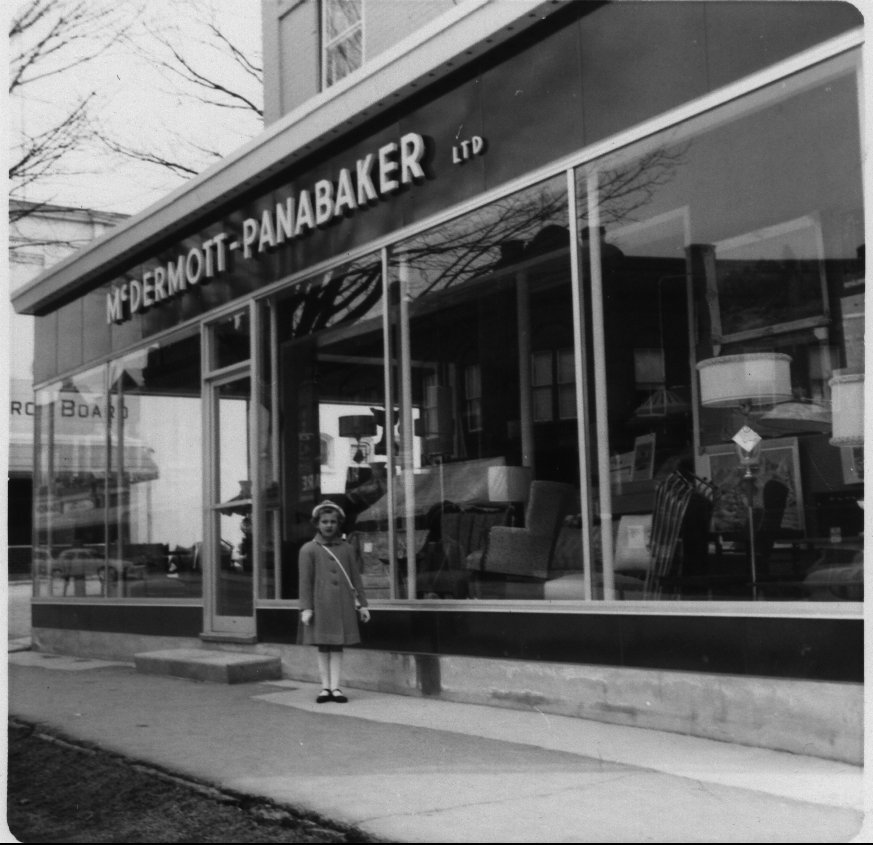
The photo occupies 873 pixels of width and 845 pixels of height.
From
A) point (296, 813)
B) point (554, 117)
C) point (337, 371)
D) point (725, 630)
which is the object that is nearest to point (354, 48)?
point (337, 371)

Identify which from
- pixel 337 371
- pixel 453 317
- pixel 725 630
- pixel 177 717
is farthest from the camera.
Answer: pixel 337 371

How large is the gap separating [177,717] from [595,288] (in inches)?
166

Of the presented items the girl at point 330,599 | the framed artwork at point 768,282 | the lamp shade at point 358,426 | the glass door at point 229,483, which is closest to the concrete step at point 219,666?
the glass door at point 229,483

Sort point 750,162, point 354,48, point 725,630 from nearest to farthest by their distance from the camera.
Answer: point 725,630
point 750,162
point 354,48

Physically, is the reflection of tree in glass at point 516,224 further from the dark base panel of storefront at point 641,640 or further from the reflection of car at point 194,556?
the reflection of car at point 194,556

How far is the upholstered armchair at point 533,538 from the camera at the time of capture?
807cm

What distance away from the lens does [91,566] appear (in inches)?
579

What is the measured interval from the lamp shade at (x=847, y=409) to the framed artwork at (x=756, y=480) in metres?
0.32

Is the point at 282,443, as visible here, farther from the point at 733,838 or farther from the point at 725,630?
the point at 733,838

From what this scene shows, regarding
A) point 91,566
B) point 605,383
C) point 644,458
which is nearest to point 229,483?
point 91,566

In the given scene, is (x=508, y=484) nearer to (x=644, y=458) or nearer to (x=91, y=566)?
(x=644, y=458)

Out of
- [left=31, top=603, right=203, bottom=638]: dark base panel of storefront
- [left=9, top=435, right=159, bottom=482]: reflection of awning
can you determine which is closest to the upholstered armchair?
[left=31, top=603, right=203, bottom=638]: dark base panel of storefront

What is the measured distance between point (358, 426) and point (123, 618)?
5.10m

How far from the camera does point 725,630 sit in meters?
6.61
